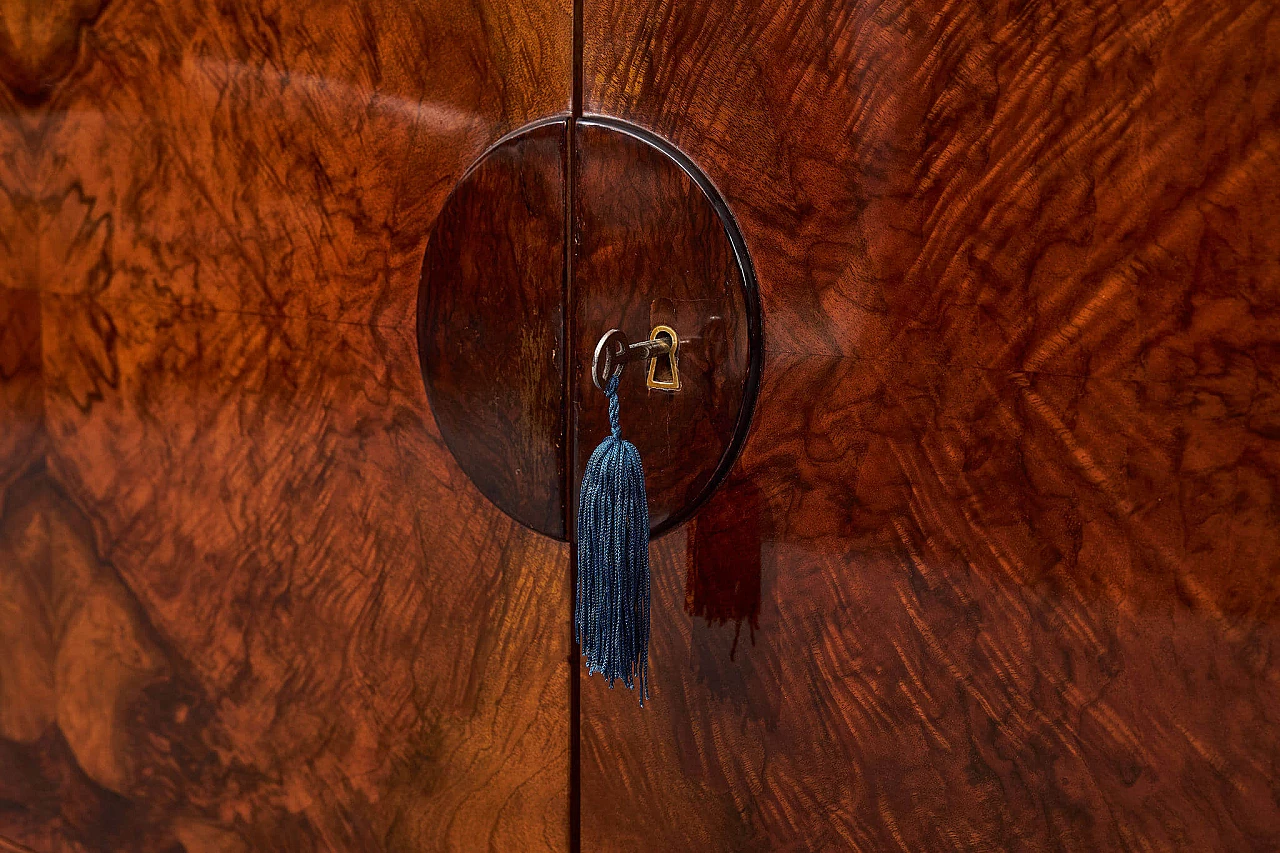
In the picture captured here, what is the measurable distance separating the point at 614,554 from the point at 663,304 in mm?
134

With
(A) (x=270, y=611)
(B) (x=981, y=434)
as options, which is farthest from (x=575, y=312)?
(A) (x=270, y=611)

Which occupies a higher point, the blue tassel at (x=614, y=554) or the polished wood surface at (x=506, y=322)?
the polished wood surface at (x=506, y=322)

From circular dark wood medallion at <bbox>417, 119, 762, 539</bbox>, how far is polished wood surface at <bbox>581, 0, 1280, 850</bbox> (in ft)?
0.07

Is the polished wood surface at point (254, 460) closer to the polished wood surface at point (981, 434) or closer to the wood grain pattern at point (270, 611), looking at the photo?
the wood grain pattern at point (270, 611)

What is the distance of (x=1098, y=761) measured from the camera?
45 centimetres

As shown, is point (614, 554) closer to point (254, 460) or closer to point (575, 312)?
point (575, 312)

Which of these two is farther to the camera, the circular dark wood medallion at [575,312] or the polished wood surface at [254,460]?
the polished wood surface at [254,460]

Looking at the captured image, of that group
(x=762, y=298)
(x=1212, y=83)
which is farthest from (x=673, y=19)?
(x=1212, y=83)

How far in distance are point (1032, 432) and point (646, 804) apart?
320 millimetres

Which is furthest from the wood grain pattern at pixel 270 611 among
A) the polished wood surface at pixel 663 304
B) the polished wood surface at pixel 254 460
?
the polished wood surface at pixel 663 304

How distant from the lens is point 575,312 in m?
0.61

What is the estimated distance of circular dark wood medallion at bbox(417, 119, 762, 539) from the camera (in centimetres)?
56

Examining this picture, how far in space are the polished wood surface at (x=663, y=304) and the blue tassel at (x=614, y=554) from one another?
25mm

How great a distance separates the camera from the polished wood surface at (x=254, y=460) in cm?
68
